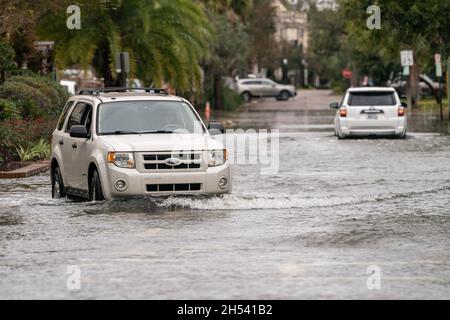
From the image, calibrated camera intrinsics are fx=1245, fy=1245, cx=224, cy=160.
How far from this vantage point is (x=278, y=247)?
12.8 m

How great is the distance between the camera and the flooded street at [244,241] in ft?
33.7

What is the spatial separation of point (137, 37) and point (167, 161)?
25.4 m

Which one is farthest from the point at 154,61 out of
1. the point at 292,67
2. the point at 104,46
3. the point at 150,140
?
the point at 292,67

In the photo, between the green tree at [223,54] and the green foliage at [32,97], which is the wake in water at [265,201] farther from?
the green tree at [223,54]

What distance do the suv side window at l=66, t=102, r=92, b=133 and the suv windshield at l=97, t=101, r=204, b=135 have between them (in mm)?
256

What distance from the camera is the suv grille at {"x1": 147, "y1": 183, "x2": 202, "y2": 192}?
16.7 metres

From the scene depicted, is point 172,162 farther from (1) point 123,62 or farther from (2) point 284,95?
(2) point 284,95

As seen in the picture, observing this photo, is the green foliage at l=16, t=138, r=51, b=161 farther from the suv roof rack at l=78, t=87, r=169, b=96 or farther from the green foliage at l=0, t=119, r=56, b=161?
the suv roof rack at l=78, t=87, r=169, b=96

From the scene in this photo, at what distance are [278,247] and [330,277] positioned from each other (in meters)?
2.14

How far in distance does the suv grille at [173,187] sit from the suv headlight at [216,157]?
36 cm

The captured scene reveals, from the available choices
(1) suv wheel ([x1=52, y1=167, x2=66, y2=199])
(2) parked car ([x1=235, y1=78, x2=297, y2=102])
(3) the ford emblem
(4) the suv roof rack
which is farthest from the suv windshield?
(2) parked car ([x1=235, y1=78, x2=297, y2=102])

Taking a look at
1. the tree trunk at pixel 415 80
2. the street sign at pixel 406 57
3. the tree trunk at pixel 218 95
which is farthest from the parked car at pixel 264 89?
the street sign at pixel 406 57

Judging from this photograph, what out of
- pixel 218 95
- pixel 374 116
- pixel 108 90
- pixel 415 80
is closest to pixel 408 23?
pixel 374 116
